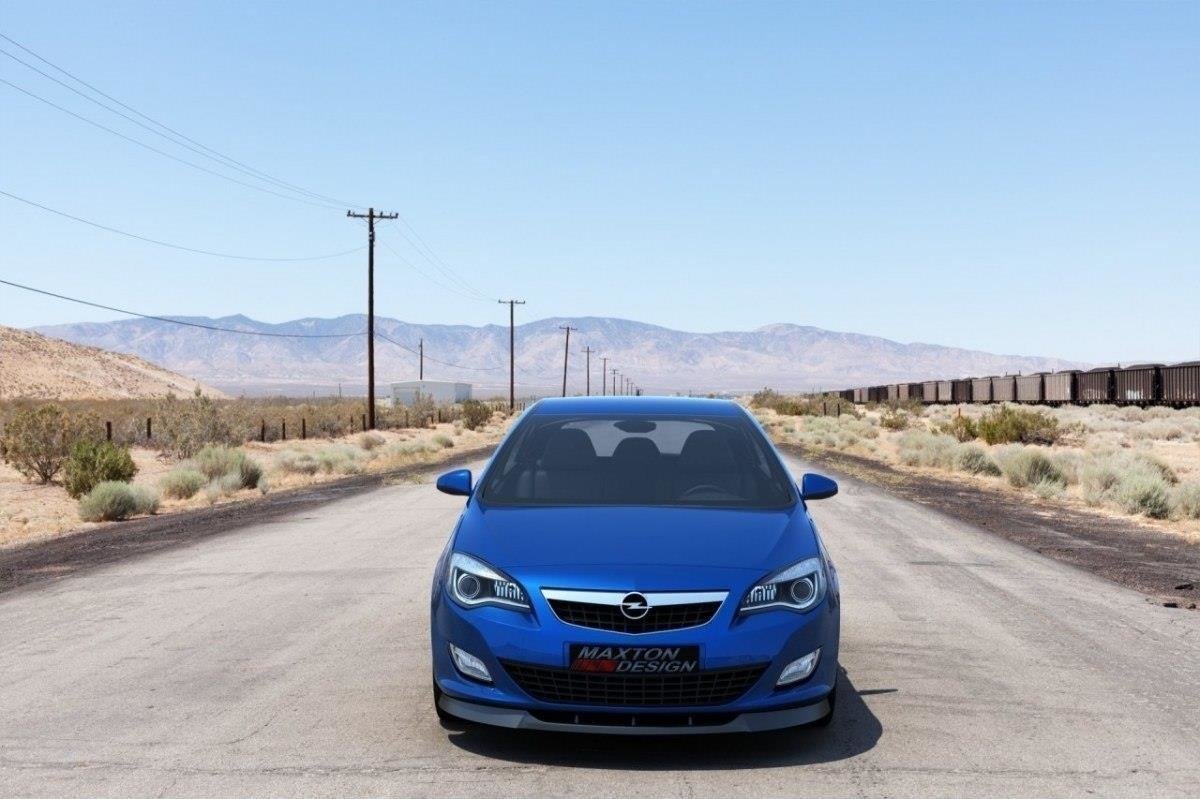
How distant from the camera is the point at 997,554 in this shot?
12.9 m

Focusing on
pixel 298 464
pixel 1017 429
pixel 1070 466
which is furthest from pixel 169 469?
pixel 1017 429

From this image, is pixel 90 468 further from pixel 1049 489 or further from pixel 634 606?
pixel 634 606

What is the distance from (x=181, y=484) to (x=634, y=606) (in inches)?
773

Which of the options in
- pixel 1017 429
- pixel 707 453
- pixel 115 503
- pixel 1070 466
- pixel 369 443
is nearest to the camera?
pixel 707 453

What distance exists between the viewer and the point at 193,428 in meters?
36.3

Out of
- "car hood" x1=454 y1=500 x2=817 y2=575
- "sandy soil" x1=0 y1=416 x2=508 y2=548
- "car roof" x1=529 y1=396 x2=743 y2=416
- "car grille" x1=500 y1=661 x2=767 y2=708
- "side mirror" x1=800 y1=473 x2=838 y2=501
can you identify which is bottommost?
"sandy soil" x1=0 y1=416 x2=508 y2=548

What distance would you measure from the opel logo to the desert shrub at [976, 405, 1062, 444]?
115ft

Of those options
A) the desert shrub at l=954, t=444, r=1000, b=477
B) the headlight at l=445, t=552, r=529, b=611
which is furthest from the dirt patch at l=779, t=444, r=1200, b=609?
the headlight at l=445, t=552, r=529, b=611

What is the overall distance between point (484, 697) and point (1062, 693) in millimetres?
3338

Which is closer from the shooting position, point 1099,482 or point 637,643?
point 637,643

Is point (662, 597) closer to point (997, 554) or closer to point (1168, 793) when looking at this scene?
point (1168, 793)

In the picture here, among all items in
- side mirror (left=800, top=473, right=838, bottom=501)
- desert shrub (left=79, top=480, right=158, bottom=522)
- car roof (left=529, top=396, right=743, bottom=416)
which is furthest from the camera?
desert shrub (left=79, top=480, right=158, bottom=522)

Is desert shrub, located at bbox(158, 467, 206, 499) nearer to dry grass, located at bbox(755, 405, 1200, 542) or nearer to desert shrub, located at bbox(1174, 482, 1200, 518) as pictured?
dry grass, located at bbox(755, 405, 1200, 542)

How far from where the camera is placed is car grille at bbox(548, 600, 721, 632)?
4984 mm
